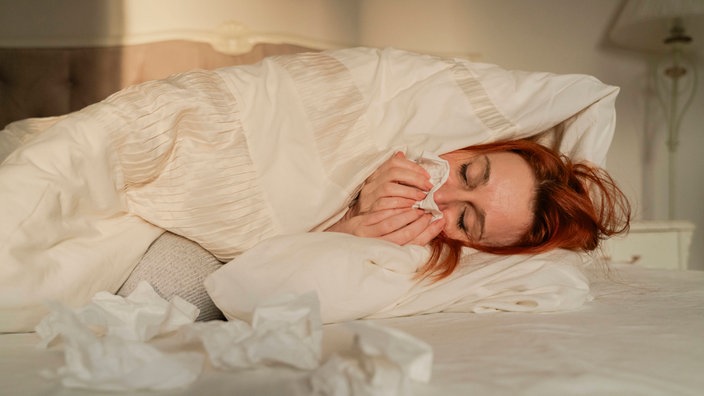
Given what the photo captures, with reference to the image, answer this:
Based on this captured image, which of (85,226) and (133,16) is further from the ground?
(133,16)

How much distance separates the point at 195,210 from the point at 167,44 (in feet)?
3.95

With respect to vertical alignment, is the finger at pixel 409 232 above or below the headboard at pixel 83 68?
below

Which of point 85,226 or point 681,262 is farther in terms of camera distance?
A: point 681,262

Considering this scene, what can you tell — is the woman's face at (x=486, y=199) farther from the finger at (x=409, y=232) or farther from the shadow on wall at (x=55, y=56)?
the shadow on wall at (x=55, y=56)

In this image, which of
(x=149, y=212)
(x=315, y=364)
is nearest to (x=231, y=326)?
(x=315, y=364)

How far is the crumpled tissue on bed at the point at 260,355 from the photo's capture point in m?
0.52

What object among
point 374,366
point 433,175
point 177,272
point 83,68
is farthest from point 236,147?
point 83,68

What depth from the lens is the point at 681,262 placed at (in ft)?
6.91

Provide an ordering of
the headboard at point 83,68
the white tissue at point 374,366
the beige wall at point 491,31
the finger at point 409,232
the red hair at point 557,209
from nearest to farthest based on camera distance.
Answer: the white tissue at point 374,366
the finger at point 409,232
the red hair at point 557,209
the headboard at point 83,68
the beige wall at point 491,31

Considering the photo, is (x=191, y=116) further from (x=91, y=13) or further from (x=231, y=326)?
(x=91, y=13)

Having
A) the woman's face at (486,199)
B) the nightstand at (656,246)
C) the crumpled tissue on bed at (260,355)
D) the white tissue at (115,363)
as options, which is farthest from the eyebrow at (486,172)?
the nightstand at (656,246)

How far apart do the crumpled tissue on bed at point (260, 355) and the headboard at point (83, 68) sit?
1.47 m

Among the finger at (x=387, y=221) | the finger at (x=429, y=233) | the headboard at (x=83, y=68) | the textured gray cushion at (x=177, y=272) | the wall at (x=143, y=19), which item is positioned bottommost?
the textured gray cushion at (x=177, y=272)

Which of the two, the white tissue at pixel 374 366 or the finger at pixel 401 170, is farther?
the finger at pixel 401 170
